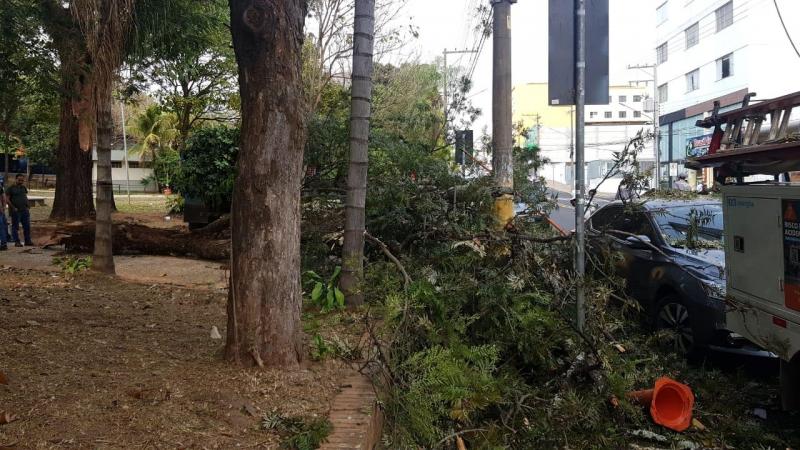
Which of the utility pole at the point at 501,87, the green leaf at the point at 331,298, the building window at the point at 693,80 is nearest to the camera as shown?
the green leaf at the point at 331,298

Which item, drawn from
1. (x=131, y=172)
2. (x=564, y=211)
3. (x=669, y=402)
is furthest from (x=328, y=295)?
(x=131, y=172)

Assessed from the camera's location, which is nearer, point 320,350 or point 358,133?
point 320,350

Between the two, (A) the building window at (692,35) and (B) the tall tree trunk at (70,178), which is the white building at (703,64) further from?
(B) the tall tree trunk at (70,178)

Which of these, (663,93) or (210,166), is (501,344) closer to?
(210,166)

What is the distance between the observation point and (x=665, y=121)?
4253cm

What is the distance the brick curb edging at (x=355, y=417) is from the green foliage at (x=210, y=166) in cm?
859

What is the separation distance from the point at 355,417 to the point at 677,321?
4.15 meters

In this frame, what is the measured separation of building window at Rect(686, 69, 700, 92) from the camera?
38844 mm

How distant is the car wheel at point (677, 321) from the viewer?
6.41m

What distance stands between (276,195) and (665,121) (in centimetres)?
4261

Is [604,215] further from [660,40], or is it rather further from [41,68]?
[660,40]

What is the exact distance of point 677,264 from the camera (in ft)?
22.0

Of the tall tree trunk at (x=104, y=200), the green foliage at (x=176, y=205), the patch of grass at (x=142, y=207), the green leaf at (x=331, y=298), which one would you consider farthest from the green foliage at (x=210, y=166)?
the patch of grass at (x=142, y=207)

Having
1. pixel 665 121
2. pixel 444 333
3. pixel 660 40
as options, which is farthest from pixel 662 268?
pixel 660 40
